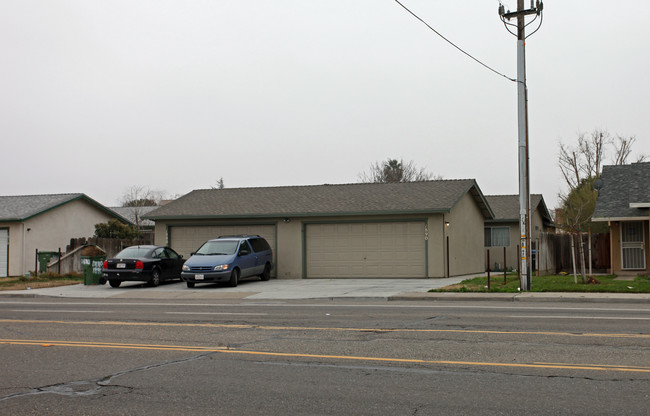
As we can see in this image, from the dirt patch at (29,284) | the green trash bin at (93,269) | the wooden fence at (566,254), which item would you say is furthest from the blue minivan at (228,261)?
the wooden fence at (566,254)

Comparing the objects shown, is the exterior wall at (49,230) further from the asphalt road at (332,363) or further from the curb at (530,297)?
the curb at (530,297)

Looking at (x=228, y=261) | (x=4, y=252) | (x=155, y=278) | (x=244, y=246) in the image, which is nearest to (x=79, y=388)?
(x=228, y=261)

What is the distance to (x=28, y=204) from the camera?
3303cm

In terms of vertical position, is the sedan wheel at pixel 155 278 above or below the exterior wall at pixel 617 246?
below

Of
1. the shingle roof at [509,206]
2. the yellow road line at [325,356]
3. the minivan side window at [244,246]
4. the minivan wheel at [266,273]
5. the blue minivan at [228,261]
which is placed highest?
the shingle roof at [509,206]

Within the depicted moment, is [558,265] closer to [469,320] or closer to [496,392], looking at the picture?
[469,320]

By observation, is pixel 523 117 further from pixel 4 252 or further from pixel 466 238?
pixel 4 252

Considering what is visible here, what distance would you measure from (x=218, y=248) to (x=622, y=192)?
16.0 metres

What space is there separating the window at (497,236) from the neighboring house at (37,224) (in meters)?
22.8

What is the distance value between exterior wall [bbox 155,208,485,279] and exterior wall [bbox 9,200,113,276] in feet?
24.3

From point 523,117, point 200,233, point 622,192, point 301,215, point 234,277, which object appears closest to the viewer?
point 523,117

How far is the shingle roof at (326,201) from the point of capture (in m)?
25.6

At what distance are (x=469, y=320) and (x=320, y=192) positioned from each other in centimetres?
1811

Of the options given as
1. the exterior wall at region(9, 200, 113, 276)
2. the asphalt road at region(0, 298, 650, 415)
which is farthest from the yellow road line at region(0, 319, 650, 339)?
the exterior wall at region(9, 200, 113, 276)
